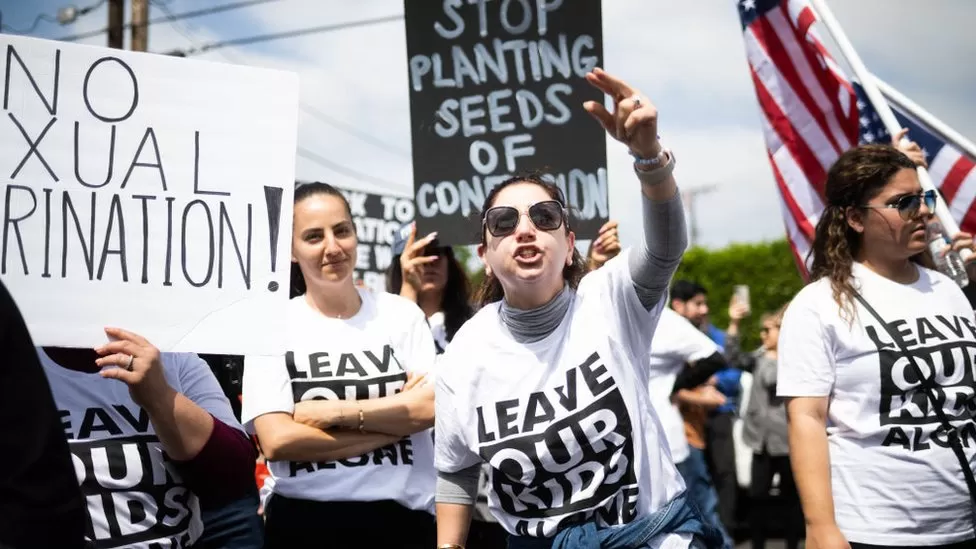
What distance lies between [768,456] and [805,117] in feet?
16.7

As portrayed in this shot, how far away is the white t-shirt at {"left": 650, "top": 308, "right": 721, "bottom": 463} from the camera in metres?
6.18

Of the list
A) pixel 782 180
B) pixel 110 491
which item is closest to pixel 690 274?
pixel 782 180

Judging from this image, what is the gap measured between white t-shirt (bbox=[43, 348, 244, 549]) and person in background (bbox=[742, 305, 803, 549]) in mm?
7506

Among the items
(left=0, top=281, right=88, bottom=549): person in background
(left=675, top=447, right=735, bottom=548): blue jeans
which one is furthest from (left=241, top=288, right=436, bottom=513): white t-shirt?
A: (left=675, top=447, right=735, bottom=548): blue jeans

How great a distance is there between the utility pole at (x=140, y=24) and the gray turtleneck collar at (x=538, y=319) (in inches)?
603

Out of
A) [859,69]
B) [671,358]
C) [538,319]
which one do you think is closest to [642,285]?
[538,319]

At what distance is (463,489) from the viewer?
3166 millimetres

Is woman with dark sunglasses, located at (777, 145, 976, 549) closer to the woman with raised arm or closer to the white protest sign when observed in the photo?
the woman with raised arm

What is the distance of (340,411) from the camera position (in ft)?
12.2

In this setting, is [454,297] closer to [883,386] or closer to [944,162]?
[883,386]

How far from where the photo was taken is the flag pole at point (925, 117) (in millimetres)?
5199

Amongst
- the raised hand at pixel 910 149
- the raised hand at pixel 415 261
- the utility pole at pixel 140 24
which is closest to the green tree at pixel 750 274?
the utility pole at pixel 140 24

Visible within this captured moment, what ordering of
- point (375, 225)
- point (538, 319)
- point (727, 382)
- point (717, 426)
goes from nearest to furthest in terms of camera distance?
point (538, 319), point (375, 225), point (717, 426), point (727, 382)

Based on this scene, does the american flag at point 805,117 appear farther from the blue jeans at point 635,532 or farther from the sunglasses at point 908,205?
the blue jeans at point 635,532
